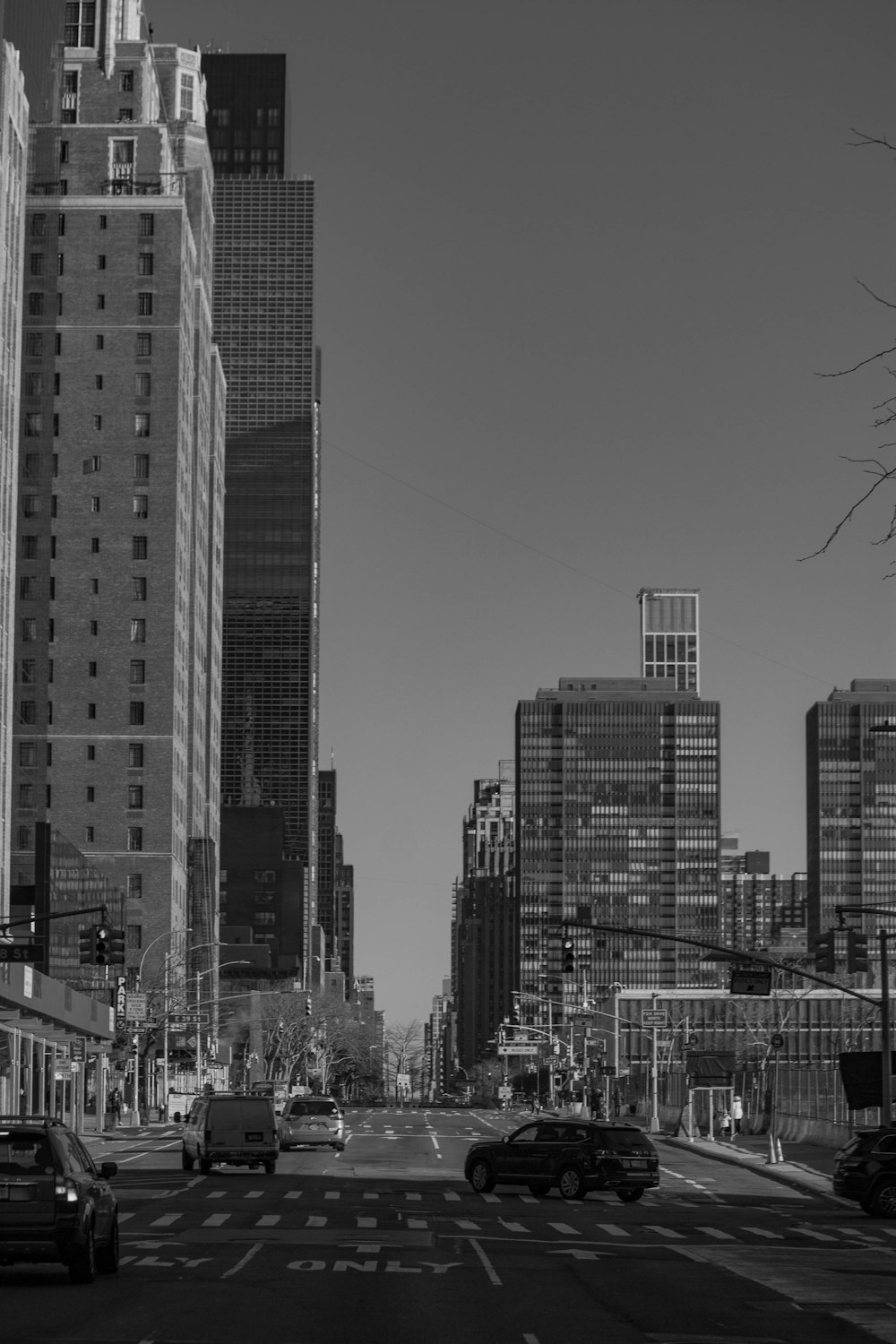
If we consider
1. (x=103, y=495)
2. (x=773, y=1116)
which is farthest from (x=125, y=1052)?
(x=773, y=1116)

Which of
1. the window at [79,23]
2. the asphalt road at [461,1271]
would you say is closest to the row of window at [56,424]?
the window at [79,23]

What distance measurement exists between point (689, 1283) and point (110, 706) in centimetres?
12864

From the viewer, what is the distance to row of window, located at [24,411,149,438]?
502 feet

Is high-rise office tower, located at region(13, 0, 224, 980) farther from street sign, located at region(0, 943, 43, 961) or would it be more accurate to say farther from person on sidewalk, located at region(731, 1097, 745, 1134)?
street sign, located at region(0, 943, 43, 961)

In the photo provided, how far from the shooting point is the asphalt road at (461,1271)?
20719 mm

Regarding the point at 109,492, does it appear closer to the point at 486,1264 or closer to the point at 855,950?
the point at 855,950

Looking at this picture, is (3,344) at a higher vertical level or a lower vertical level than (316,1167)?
higher

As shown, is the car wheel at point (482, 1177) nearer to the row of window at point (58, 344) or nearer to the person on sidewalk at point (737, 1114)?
the person on sidewalk at point (737, 1114)

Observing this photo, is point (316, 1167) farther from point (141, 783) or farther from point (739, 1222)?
Answer: point (141, 783)

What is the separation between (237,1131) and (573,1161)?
36.8 ft

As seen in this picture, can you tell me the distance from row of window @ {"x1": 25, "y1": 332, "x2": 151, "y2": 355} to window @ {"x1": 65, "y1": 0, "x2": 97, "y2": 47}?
2683cm

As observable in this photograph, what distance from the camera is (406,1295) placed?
24125 millimetres

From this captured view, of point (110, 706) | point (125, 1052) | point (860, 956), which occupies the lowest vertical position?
point (125, 1052)

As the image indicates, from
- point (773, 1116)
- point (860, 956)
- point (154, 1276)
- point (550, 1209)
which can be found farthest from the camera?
point (773, 1116)
